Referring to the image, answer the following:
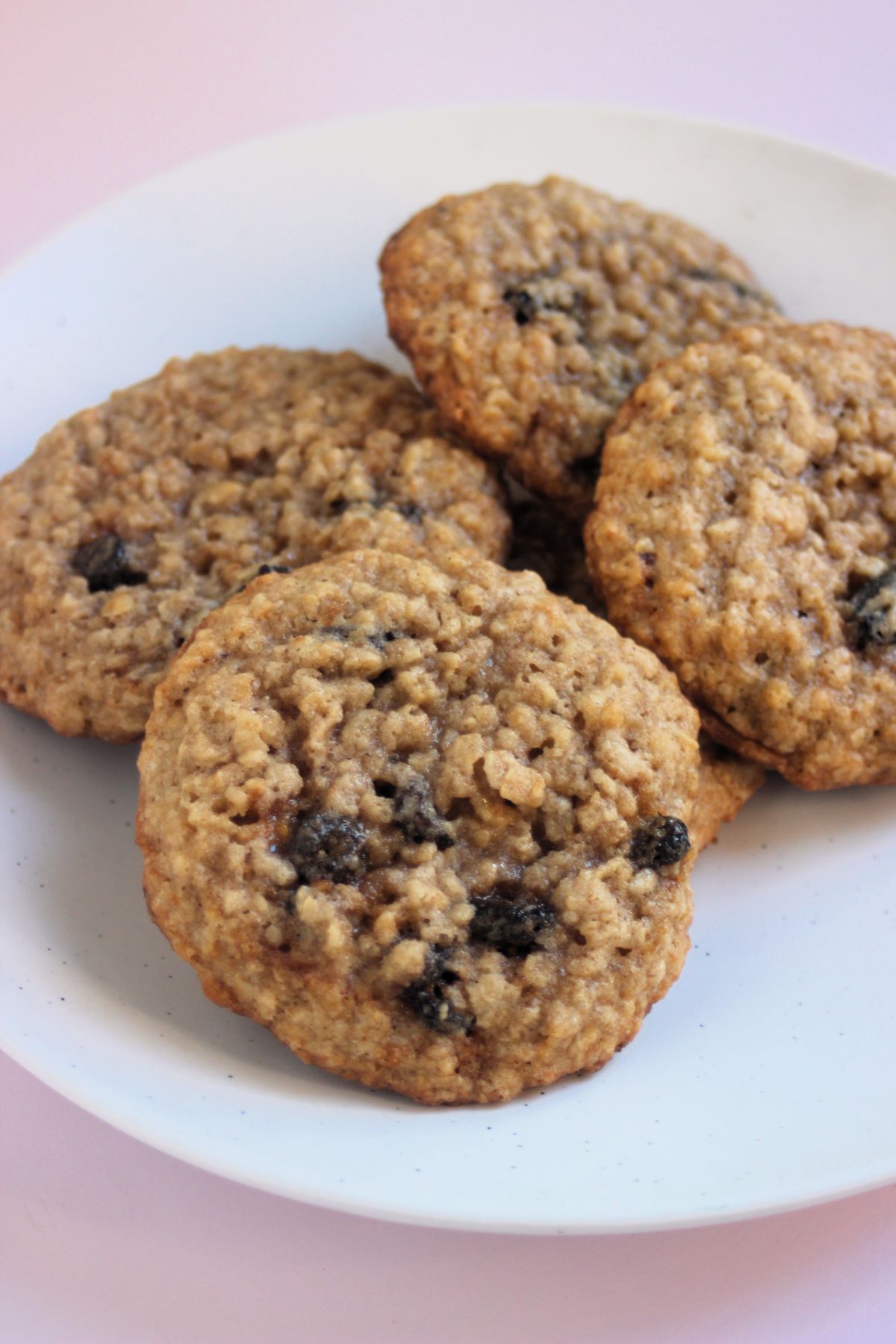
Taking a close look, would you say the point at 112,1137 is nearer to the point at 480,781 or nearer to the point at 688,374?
the point at 480,781

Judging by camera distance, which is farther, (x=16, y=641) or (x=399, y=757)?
(x=16, y=641)

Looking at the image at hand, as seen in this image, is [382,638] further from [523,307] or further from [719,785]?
[523,307]

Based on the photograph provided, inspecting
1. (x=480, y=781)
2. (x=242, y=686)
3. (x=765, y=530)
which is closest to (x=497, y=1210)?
(x=480, y=781)

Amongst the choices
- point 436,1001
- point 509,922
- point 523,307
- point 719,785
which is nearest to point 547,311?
point 523,307

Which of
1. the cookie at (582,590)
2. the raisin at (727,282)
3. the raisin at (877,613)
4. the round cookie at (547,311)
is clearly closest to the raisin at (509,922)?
the cookie at (582,590)

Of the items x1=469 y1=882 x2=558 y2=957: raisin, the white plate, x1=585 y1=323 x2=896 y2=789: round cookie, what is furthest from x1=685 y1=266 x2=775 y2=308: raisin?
x1=469 y1=882 x2=558 y2=957: raisin

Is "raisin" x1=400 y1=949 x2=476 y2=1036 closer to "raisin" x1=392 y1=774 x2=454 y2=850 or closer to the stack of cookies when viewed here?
A: the stack of cookies
